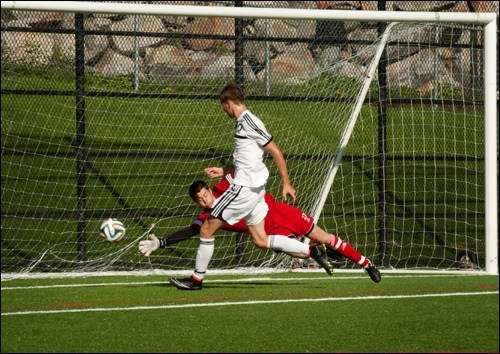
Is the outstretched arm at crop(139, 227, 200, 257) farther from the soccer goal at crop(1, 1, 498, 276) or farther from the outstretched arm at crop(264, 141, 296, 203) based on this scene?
the outstretched arm at crop(264, 141, 296, 203)

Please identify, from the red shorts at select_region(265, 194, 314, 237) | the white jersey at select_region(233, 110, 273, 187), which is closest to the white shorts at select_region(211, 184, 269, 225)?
the white jersey at select_region(233, 110, 273, 187)

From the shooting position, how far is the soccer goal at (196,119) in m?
12.3

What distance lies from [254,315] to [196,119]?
13.6ft

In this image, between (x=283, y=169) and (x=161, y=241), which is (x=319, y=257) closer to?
(x=283, y=169)

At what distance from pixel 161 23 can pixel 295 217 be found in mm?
3034

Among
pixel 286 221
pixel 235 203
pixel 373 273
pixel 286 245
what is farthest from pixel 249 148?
pixel 373 273

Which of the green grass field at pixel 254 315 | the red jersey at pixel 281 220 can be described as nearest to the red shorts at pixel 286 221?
the red jersey at pixel 281 220

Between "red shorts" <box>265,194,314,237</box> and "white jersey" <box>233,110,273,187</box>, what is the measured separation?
2.90 feet

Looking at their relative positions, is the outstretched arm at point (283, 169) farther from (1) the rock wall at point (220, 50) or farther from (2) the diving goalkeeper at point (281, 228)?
(1) the rock wall at point (220, 50)

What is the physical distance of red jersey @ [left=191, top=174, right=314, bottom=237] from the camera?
11.0 metres

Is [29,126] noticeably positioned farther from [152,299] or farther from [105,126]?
[152,299]

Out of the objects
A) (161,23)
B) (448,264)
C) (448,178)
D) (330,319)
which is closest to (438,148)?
(448,178)

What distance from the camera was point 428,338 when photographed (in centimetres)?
803

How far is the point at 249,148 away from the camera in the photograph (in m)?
10.2
